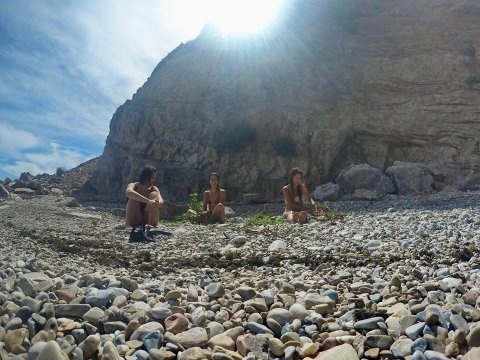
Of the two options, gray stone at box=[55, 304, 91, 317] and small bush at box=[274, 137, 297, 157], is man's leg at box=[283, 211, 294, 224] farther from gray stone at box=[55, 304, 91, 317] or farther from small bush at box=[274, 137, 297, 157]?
small bush at box=[274, 137, 297, 157]

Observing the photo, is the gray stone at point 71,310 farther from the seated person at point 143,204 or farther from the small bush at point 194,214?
the small bush at point 194,214

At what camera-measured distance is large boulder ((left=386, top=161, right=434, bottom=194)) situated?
2006 cm

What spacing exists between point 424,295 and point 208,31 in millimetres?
36311

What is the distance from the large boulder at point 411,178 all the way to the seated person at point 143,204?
50.2 feet

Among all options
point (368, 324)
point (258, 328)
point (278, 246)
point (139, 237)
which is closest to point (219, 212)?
point (139, 237)

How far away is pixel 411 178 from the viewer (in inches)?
807

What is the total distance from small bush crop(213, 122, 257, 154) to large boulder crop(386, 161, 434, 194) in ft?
35.3

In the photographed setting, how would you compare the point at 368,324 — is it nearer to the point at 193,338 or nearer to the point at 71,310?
the point at 193,338

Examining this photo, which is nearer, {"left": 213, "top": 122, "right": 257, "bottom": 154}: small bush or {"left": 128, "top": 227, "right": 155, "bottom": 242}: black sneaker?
{"left": 128, "top": 227, "right": 155, "bottom": 242}: black sneaker

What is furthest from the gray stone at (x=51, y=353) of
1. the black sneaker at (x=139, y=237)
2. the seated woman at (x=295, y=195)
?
the seated woman at (x=295, y=195)

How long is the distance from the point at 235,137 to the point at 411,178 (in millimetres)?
12820

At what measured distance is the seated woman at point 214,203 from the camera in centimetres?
1021

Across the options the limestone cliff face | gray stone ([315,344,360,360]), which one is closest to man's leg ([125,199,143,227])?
gray stone ([315,344,360,360])

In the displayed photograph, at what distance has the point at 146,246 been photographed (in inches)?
250
